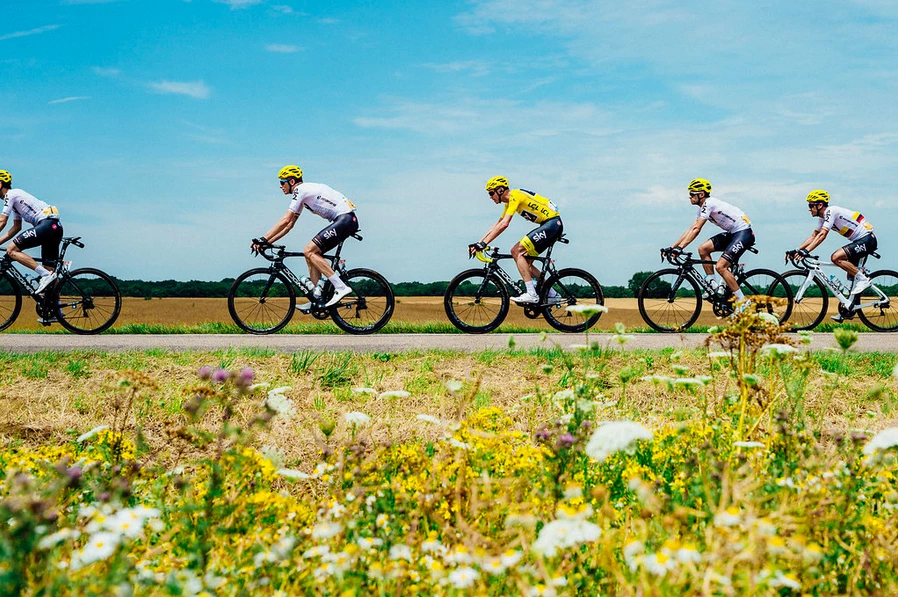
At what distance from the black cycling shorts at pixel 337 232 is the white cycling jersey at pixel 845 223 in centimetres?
937

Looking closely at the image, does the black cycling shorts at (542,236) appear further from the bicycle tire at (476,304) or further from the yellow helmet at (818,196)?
the yellow helmet at (818,196)

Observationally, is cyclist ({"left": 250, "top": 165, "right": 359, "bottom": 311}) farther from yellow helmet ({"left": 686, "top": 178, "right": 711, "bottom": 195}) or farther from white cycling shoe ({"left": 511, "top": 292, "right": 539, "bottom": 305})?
yellow helmet ({"left": 686, "top": 178, "right": 711, "bottom": 195})

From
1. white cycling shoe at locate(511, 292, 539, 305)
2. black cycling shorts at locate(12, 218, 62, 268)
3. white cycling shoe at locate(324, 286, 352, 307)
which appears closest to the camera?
white cycling shoe at locate(324, 286, 352, 307)

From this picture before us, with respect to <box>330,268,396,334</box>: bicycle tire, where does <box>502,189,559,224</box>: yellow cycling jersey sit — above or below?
above

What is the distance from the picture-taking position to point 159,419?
17.2 ft

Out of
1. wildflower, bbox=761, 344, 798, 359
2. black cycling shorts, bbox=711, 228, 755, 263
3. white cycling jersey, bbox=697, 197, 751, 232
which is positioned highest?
white cycling jersey, bbox=697, 197, 751, 232

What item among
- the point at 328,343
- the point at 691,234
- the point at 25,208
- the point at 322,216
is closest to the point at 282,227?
the point at 322,216

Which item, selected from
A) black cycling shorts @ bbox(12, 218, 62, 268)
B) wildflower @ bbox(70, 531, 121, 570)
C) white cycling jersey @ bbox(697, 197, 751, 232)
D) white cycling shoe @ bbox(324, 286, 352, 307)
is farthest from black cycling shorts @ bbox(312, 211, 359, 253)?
wildflower @ bbox(70, 531, 121, 570)

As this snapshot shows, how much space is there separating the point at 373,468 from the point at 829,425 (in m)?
4.11

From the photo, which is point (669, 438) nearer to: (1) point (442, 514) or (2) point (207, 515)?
(1) point (442, 514)

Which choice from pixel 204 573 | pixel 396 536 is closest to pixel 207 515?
pixel 204 573

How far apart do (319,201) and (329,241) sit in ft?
2.08

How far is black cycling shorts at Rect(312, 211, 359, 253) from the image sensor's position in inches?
428

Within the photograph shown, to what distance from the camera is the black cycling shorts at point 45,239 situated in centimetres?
1220
